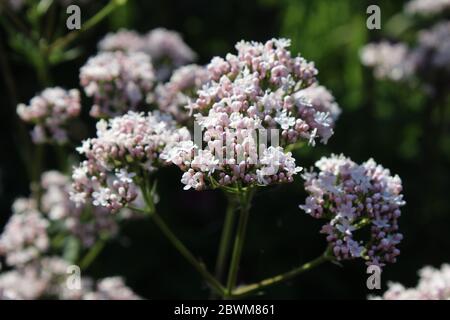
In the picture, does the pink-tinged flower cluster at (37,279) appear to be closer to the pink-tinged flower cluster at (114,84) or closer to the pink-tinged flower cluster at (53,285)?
the pink-tinged flower cluster at (53,285)

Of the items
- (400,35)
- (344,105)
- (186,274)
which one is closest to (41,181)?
(186,274)

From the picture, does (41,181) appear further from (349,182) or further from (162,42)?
(349,182)

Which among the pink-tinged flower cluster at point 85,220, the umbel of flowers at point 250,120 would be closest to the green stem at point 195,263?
the umbel of flowers at point 250,120

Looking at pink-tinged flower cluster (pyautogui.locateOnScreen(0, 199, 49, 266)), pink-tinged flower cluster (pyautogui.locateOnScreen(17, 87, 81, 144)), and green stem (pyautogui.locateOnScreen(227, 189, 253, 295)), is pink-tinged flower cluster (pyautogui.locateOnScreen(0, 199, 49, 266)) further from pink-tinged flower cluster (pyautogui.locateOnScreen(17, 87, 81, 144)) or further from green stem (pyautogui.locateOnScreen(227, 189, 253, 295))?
green stem (pyautogui.locateOnScreen(227, 189, 253, 295))

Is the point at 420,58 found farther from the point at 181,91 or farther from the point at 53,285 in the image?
the point at 53,285

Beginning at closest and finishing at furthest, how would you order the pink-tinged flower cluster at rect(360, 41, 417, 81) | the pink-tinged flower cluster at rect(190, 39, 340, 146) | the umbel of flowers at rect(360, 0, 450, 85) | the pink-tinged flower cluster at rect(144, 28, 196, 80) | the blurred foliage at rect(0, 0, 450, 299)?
the pink-tinged flower cluster at rect(190, 39, 340, 146) → the blurred foliage at rect(0, 0, 450, 299) → the pink-tinged flower cluster at rect(144, 28, 196, 80) → the umbel of flowers at rect(360, 0, 450, 85) → the pink-tinged flower cluster at rect(360, 41, 417, 81)

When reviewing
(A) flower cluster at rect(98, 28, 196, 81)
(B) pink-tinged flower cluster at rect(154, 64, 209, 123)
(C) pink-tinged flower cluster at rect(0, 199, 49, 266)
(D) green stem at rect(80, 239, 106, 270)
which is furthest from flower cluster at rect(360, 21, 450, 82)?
(C) pink-tinged flower cluster at rect(0, 199, 49, 266)
